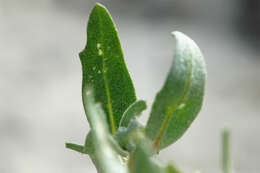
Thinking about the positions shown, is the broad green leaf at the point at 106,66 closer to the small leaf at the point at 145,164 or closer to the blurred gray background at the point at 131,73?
the small leaf at the point at 145,164

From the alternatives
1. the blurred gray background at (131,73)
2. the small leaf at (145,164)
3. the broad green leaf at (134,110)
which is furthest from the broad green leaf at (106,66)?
the blurred gray background at (131,73)

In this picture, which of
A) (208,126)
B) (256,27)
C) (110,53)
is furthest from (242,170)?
(110,53)

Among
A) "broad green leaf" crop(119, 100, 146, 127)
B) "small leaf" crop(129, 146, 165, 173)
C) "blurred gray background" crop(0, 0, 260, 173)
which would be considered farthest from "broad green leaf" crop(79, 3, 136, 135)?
"blurred gray background" crop(0, 0, 260, 173)

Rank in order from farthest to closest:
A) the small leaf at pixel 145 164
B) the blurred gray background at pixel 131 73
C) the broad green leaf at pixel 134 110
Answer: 1. the blurred gray background at pixel 131 73
2. the broad green leaf at pixel 134 110
3. the small leaf at pixel 145 164

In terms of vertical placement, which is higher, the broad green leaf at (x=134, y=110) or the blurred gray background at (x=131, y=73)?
the broad green leaf at (x=134, y=110)

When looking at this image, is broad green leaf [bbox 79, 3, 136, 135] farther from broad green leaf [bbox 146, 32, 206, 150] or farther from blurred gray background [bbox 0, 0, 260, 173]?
blurred gray background [bbox 0, 0, 260, 173]

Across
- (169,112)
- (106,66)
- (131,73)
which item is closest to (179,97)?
(169,112)
